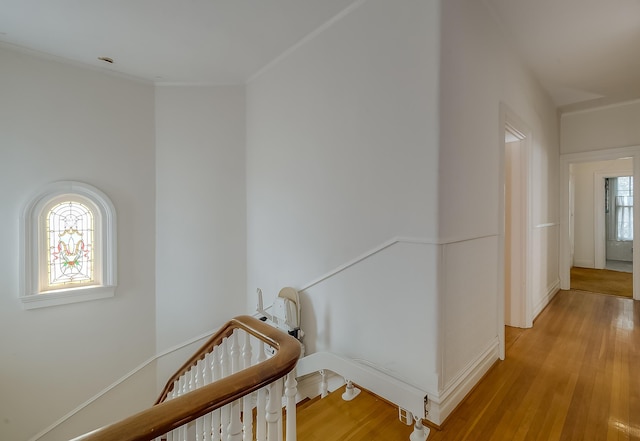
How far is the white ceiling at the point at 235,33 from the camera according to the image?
226 cm

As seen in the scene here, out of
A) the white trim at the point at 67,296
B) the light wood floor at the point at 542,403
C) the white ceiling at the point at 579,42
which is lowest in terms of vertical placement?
the light wood floor at the point at 542,403

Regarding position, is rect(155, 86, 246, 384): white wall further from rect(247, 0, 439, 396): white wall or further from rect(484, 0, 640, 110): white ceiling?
rect(484, 0, 640, 110): white ceiling

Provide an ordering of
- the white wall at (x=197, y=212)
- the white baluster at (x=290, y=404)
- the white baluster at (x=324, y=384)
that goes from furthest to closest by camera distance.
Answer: the white wall at (x=197, y=212) < the white baluster at (x=324, y=384) < the white baluster at (x=290, y=404)

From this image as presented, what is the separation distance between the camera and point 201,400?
0.91m

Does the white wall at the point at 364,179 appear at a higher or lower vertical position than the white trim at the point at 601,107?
lower

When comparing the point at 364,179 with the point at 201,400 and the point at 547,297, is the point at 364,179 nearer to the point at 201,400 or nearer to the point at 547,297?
the point at 201,400

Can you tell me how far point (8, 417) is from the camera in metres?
2.72

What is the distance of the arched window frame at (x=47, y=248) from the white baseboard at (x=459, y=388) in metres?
3.43

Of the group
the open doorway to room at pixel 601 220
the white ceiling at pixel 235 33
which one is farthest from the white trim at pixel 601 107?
the open doorway to room at pixel 601 220

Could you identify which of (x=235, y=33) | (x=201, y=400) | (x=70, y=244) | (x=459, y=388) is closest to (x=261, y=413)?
(x=201, y=400)

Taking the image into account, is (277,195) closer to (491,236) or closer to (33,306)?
(491,236)

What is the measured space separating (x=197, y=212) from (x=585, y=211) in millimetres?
7578

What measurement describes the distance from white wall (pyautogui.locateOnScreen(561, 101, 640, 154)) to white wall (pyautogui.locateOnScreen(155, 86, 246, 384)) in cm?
496

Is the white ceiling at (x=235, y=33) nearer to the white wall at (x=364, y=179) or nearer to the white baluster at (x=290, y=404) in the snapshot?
the white wall at (x=364, y=179)
